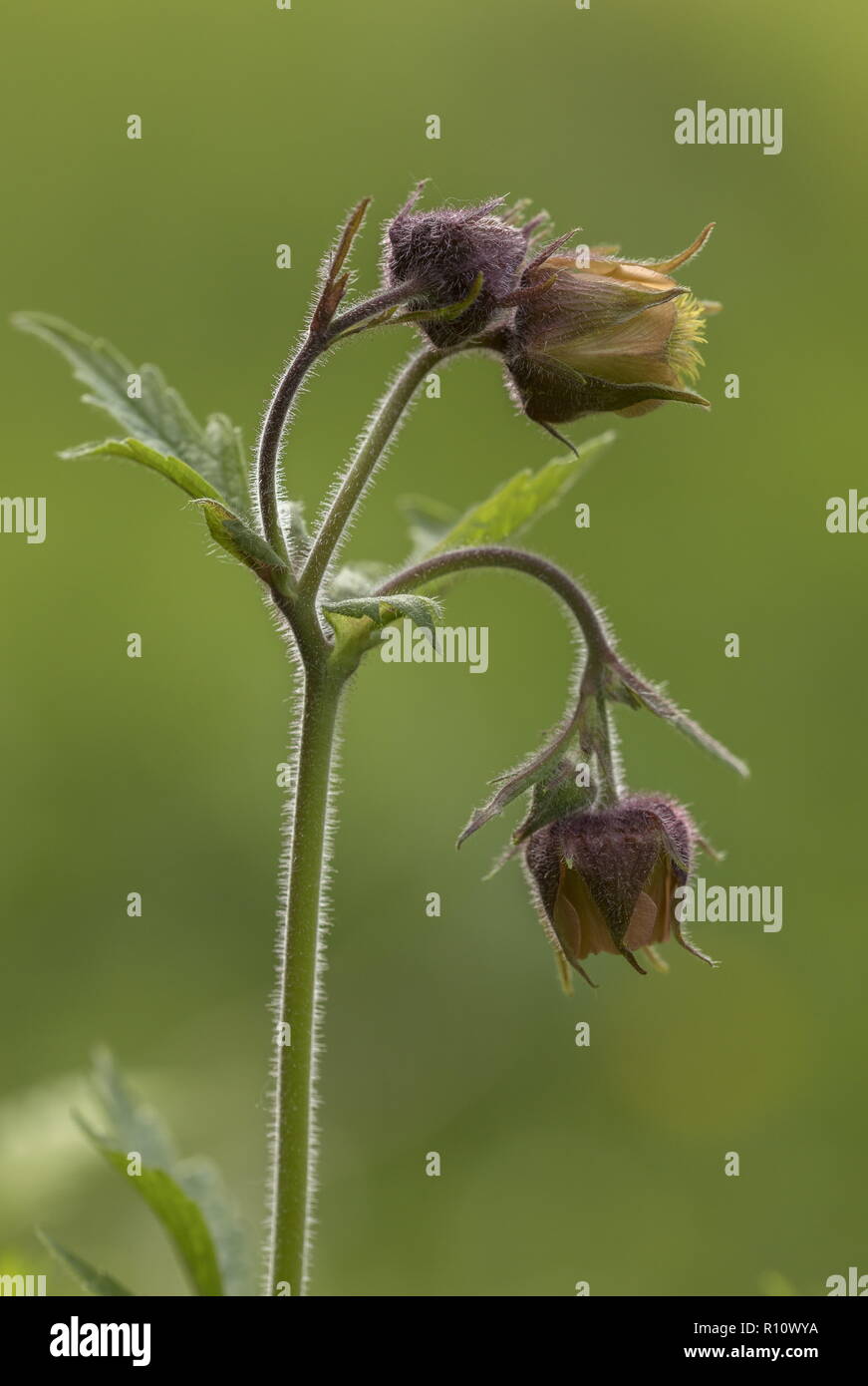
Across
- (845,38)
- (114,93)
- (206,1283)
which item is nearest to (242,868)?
(206,1283)

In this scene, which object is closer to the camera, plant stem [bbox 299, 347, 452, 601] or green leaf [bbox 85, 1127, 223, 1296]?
plant stem [bbox 299, 347, 452, 601]

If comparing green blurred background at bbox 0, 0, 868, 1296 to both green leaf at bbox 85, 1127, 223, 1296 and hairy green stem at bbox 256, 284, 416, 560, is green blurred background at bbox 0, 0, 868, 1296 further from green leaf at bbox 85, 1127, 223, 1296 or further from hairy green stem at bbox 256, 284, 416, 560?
hairy green stem at bbox 256, 284, 416, 560

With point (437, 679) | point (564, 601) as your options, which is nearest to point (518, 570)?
point (564, 601)

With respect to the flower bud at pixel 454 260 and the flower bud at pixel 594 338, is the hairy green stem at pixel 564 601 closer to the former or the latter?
the flower bud at pixel 594 338

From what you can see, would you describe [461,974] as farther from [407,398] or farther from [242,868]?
[407,398]

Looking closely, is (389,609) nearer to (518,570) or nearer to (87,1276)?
(518,570)

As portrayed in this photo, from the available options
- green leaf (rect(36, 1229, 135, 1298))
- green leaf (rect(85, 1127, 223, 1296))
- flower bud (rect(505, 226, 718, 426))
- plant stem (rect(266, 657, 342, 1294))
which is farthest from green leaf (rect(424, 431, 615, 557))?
green leaf (rect(36, 1229, 135, 1298))
